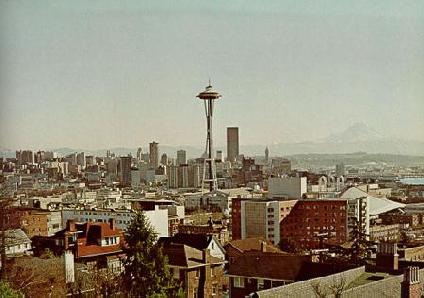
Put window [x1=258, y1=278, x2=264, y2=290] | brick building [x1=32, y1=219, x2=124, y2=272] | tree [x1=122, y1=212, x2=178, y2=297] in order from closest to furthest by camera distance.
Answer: tree [x1=122, y1=212, x2=178, y2=297] → window [x1=258, y1=278, x2=264, y2=290] → brick building [x1=32, y1=219, x2=124, y2=272]

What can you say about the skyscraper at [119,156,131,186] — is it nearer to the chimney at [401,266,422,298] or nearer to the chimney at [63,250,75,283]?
the chimney at [63,250,75,283]

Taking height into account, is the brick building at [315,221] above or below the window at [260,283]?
below

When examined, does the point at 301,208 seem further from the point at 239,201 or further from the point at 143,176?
the point at 143,176

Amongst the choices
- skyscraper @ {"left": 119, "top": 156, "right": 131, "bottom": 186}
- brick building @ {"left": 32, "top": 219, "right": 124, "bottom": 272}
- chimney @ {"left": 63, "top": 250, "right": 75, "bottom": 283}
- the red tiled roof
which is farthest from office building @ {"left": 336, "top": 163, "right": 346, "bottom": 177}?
chimney @ {"left": 63, "top": 250, "right": 75, "bottom": 283}

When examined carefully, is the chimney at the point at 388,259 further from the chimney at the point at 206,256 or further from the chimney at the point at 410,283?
the chimney at the point at 206,256

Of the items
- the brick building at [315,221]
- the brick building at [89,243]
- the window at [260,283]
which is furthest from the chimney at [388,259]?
the brick building at [315,221]

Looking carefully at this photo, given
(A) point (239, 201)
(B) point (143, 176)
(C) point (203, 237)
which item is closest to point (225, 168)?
(B) point (143, 176)

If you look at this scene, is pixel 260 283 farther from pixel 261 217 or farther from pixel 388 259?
pixel 261 217

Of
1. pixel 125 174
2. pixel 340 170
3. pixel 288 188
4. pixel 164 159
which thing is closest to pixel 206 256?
pixel 288 188
